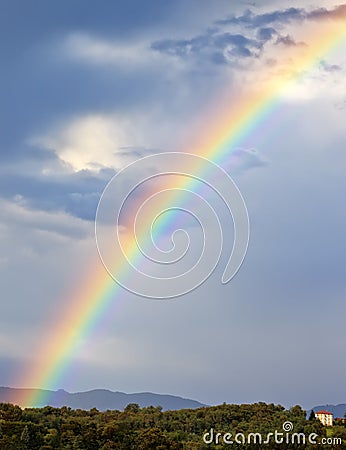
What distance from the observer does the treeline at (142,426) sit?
33.7 meters

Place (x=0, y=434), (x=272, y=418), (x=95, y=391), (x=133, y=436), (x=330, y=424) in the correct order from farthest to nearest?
(x=95, y=391) < (x=330, y=424) < (x=272, y=418) < (x=133, y=436) < (x=0, y=434)

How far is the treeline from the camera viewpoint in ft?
111

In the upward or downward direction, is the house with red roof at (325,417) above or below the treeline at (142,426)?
above

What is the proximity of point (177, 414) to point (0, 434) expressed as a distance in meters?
11.0

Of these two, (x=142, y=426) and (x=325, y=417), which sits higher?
(x=325, y=417)

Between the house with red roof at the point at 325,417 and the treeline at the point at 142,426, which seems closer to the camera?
the treeline at the point at 142,426

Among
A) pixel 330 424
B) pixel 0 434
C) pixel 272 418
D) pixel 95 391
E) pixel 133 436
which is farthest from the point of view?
pixel 95 391

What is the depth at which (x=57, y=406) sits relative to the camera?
133ft

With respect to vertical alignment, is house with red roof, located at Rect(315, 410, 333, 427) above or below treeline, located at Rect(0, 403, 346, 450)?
above

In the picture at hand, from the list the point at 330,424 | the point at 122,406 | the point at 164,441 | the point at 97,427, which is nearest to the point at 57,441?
the point at 97,427

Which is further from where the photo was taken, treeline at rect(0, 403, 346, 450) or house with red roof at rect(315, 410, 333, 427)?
house with red roof at rect(315, 410, 333, 427)

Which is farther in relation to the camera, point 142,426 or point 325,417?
point 325,417

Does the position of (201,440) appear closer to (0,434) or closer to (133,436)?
(133,436)

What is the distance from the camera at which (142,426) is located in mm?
37750
